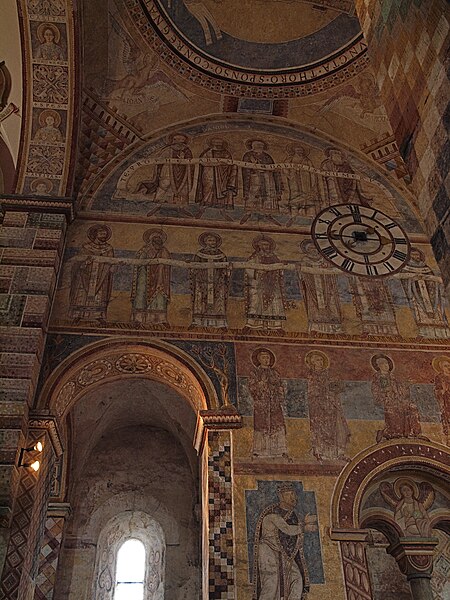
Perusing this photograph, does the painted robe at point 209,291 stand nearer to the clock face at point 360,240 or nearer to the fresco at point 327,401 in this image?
the fresco at point 327,401

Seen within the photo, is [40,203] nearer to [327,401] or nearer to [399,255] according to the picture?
[327,401]

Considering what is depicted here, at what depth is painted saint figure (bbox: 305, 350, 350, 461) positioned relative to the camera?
8.12 m

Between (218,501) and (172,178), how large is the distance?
18.4ft

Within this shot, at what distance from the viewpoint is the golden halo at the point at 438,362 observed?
905cm

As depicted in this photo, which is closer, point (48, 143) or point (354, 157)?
point (48, 143)

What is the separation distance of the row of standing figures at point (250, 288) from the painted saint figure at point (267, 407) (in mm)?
596

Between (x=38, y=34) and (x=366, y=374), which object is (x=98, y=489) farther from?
(x=38, y=34)

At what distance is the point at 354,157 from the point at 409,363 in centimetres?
442

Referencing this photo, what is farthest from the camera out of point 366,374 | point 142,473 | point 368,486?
point 142,473

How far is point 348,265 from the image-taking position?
33.2 ft

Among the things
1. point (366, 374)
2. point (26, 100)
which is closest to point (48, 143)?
point (26, 100)

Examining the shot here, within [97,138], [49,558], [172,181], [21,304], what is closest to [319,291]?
[172,181]

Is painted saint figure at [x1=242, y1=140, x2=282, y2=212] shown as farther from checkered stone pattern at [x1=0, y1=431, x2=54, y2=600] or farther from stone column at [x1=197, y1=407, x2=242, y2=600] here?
checkered stone pattern at [x1=0, y1=431, x2=54, y2=600]

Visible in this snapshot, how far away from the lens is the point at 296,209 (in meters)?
10.8
